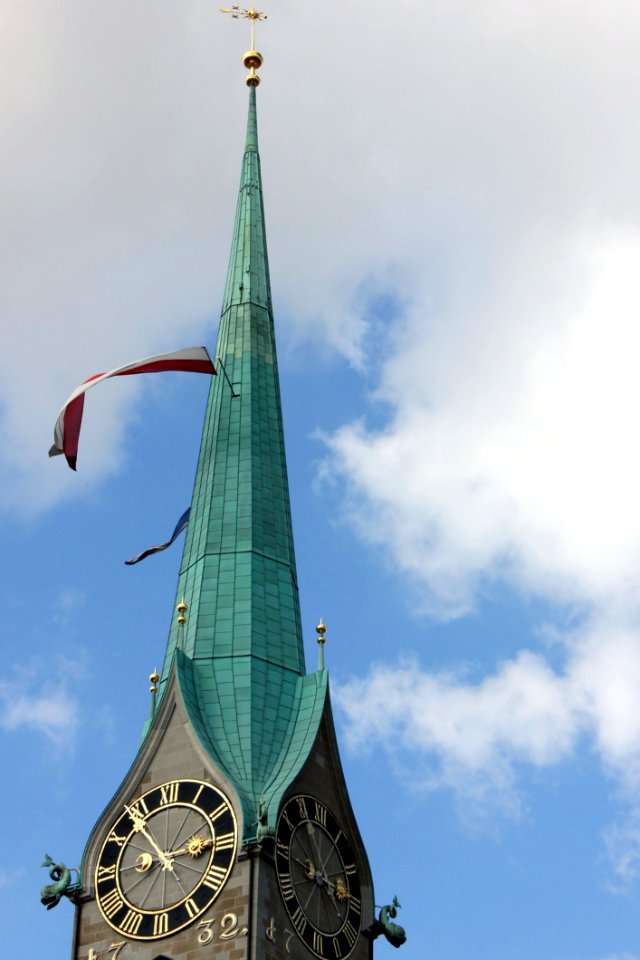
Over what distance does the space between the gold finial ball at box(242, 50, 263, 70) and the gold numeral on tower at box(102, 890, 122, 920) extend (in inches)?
963

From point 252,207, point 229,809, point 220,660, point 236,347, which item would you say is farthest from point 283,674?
point 252,207

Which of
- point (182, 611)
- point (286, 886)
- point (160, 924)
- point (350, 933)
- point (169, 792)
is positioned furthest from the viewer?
point (182, 611)

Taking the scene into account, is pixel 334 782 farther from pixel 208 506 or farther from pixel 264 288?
pixel 264 288

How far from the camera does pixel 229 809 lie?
4881 cm

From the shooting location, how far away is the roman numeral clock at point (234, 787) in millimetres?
47875

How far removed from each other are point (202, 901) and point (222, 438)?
1288 centimetres

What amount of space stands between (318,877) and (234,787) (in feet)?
8.17

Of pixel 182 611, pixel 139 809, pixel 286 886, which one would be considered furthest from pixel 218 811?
pixel 182 611

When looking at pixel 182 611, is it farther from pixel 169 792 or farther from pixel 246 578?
pixel 169 792

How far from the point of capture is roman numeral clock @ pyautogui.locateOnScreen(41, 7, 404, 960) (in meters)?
47.9

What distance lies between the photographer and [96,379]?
181ft

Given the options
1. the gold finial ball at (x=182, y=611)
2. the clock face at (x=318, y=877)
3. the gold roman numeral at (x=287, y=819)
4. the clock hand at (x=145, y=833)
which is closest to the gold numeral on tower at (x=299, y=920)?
the clock face at (x=318, y=877)

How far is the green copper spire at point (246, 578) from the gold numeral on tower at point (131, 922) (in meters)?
2.97

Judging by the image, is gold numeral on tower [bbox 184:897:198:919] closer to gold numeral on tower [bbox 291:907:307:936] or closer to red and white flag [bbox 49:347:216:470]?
gold numeral on tower [bbox 291:907:307:936]
